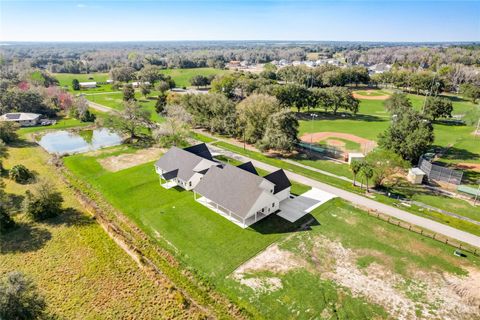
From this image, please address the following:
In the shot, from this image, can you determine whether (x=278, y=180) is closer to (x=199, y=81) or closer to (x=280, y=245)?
(x=280, y=245)

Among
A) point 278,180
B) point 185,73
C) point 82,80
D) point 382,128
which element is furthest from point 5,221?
point 185,73

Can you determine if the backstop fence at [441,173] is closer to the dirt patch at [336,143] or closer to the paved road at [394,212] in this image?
the paved road at [394,212]

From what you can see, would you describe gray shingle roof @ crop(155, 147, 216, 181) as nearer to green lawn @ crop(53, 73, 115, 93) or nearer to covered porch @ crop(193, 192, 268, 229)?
covered porch @ crop(193, 192, 268, 229)

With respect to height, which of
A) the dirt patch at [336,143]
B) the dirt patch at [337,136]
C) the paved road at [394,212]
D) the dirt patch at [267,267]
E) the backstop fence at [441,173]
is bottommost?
the dirt patch at [267,267]

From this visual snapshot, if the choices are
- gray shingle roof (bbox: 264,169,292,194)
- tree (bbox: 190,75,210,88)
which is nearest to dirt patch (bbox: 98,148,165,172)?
gray shingle roof (bbox: 264,169,292,194)

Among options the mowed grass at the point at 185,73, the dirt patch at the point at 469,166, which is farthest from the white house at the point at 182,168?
the mowed grass at the point at 185,73

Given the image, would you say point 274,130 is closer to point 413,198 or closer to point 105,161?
point 413,198
